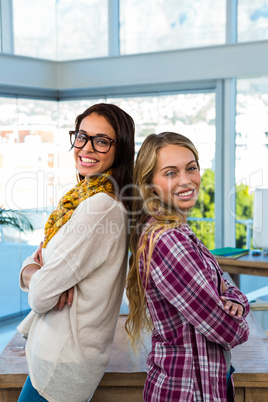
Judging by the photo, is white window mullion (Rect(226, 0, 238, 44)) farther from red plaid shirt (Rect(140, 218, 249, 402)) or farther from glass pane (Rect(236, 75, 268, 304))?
red plaid shirt (Rect(140, 218, 249, 402))

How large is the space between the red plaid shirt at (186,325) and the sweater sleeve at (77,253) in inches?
5.9

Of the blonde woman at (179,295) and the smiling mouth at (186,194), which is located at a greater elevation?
the smiling mouth at (186,194)

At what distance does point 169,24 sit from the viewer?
17.4 feet

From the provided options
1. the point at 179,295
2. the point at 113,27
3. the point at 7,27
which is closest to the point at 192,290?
the point at 179,295

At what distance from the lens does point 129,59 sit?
17.0ft

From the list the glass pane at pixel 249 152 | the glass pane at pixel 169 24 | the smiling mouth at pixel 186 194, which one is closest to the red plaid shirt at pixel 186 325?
the smiling mouth at pixel 186 194

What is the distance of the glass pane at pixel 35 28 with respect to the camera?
535 centimetres

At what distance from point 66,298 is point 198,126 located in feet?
13.3

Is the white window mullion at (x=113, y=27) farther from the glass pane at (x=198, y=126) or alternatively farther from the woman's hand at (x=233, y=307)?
the woman's hand at (x=233, y=307)

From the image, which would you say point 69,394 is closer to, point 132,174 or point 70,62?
point 132,174

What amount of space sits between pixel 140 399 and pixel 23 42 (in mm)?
4502

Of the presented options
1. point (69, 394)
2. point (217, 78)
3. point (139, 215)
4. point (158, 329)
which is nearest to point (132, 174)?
point (139, 215)

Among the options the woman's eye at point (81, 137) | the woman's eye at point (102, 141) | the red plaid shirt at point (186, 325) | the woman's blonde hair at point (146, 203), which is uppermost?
the woman's eye at point (81, 137)

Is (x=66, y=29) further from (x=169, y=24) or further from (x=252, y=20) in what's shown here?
(x=252, y=20)
